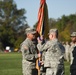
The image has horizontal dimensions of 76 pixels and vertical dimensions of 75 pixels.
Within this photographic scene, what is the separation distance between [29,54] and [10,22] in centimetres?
9028

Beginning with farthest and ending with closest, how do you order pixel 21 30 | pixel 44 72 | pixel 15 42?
pixel 21 30 → pixel 15 42 → pixel 44 72

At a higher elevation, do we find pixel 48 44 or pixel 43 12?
pixel 43 12

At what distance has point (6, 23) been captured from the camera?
326 feet

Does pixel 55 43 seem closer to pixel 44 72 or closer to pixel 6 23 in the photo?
pixel 44 72

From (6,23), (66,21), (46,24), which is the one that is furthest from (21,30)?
(46,24)

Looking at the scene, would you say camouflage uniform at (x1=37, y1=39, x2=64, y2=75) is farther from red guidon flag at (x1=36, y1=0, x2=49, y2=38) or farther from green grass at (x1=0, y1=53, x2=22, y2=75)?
green grass at (x1=0, y1=53, x2=22, y2=75)

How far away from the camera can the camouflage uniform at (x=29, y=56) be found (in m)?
10.5

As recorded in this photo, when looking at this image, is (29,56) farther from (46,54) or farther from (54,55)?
(54,55)

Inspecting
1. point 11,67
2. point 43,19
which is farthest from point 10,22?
point 43,19

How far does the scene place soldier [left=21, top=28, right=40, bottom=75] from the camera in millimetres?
10461

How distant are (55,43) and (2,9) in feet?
305

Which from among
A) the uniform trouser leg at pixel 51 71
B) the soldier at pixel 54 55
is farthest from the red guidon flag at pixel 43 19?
the uniform trouser leg at pixel 51 71

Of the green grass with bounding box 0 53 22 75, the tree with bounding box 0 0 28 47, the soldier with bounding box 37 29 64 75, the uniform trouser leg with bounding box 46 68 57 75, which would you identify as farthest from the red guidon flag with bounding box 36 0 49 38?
the tree with bounding box 0 0 28 47

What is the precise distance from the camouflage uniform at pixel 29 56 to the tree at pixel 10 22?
84.6m
